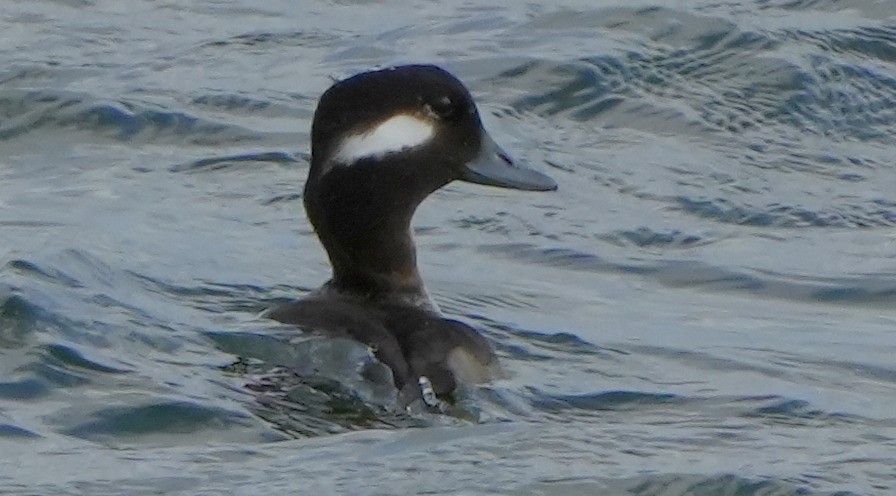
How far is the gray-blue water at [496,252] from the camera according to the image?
24.0 ft

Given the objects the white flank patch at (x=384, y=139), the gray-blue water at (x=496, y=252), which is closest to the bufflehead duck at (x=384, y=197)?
the white flank patch at (x=384, y=139)

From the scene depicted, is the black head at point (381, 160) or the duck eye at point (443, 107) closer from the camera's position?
the black head at point (381, 160)

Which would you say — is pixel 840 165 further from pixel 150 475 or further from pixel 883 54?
pixel 150 475

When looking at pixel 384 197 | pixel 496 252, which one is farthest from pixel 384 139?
pixel 496 252

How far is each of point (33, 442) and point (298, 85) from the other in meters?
5.99

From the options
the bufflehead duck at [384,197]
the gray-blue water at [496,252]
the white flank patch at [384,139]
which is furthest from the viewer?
the white flank patch at [384,139]

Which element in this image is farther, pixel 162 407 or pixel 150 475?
pixel 162 407

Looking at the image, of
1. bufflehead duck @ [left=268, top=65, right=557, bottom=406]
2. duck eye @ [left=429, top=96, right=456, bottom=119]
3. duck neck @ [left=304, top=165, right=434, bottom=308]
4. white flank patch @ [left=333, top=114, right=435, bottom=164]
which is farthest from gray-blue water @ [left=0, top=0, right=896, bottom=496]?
duck eye @ [left=429, top=96, right=456, bottom=119]

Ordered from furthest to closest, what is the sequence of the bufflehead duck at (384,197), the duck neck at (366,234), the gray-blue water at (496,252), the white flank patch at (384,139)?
1. the duck neck at (366,234)
2. the white flank patch at (384,139)
3. the bufflehead duck at (384,197)
4. the gray-blue water at (496,252)

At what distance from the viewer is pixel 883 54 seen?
45.1 ft

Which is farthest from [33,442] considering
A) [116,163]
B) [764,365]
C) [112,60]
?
[112,60]

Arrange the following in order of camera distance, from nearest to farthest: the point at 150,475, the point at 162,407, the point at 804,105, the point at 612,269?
1. the point at 150,475
2. the point at 162,407
3. the point at 612,269
4. the point at 804,105

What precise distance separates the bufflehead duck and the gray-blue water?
185mm

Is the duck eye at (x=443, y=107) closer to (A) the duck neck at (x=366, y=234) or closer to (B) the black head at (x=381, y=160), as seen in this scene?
(B) the black head at (x=381, y=160)
